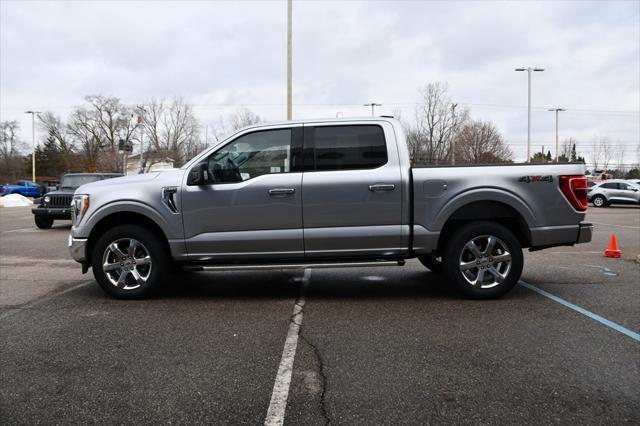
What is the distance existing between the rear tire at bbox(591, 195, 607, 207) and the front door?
98.7 ft

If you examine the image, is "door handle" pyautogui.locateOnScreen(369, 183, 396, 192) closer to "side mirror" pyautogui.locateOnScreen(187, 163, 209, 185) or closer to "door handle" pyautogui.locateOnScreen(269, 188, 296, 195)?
"door handle" pyautogui.locateOnScreen(269, 188, 296, 195)

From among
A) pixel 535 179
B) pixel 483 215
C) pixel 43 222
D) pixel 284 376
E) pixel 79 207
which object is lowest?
pixel 284 376

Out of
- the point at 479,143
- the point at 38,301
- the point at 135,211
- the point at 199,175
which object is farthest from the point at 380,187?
the point at 479,143

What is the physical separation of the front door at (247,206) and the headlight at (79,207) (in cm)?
118

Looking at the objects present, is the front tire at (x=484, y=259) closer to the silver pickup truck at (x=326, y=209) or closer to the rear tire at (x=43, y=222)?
the silver pickup truck at (x=326, y=209)

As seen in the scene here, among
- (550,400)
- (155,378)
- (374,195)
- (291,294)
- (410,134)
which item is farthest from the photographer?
(410,134)

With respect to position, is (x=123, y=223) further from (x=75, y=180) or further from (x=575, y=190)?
(x=75, y=180)

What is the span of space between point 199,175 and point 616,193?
30.6 m

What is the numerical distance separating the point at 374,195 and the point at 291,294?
1636 millimetres

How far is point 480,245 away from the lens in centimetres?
559

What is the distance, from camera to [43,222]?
15414mm

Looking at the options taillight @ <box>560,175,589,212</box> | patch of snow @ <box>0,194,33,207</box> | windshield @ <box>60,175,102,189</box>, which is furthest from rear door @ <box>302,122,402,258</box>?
patch of snow @ <box>0,194,33,207</box>

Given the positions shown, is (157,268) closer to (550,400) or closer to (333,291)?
(333,291)

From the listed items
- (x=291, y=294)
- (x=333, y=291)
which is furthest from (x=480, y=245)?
(x=291, y=294)
